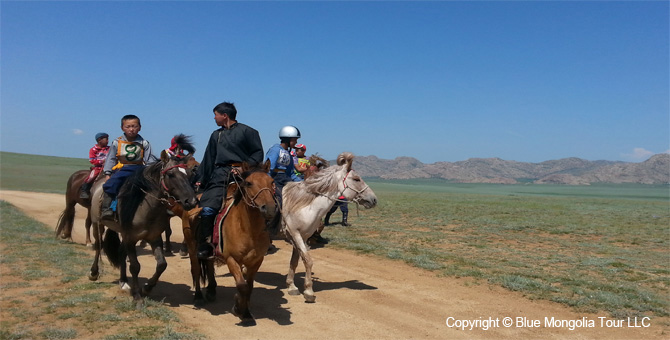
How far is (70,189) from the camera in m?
13.1

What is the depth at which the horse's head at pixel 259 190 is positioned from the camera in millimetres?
5510

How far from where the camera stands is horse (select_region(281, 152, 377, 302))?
26.7 ft

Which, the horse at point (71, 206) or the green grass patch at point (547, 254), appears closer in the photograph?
the green grass patch at point (547, 254)

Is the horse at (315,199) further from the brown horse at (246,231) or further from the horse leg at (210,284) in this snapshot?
the brown horse at (246,231)

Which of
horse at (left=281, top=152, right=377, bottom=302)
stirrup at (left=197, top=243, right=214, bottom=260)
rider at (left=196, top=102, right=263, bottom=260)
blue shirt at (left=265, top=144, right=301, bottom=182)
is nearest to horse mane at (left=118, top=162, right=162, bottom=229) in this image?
rider at (left=196, top=102, right=263, bottom=260)

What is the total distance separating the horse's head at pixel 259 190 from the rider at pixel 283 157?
113 inches

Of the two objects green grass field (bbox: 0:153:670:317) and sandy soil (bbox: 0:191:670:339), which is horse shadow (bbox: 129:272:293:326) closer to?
sandy soil (bbox: 0:191:670:339)

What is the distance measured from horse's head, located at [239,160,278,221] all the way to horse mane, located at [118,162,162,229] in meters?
1.89

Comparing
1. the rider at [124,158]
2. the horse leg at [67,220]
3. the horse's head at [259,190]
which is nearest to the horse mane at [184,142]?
the rider at [124,158]

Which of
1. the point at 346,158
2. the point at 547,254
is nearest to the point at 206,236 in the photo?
the point at 346,158

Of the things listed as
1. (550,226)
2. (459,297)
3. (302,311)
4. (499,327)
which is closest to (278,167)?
(302,311)

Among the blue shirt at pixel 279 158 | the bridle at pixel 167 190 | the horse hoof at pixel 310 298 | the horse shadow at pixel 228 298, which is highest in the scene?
the blue shirt at pixel 279 158

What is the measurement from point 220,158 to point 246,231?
4.34 ft

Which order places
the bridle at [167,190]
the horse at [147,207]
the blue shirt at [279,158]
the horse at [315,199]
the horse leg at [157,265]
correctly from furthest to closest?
the blue shirt at [279,158], the horse at [315,199], the horse leg at [157,265], the horse at [147,207], the bridle at [167,190]
